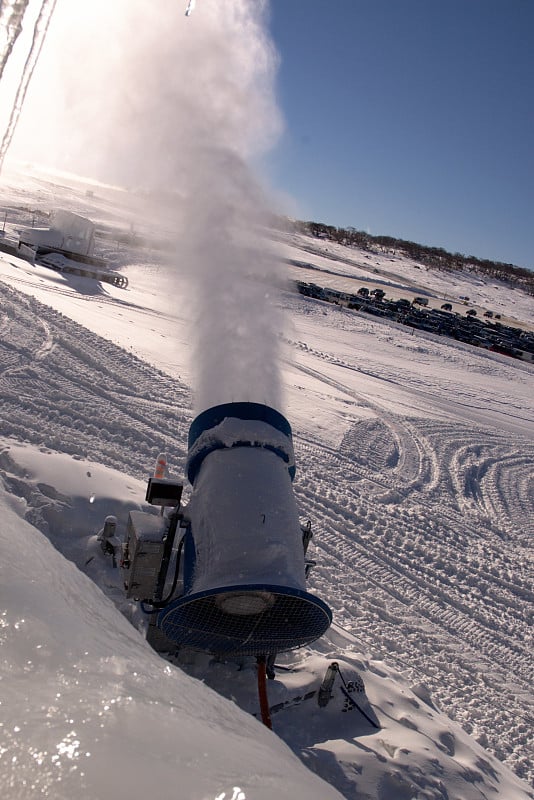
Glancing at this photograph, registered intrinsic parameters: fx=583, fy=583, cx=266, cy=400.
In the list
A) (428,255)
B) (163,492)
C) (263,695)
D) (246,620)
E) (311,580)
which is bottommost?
(311,580)

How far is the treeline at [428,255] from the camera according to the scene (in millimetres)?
74812

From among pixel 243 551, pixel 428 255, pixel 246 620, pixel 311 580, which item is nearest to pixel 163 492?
pixel 243 551

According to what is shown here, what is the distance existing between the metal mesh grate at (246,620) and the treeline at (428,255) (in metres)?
65.2

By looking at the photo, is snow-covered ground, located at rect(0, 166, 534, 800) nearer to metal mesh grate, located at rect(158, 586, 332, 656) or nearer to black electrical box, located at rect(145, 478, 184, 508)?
metal mesh grate, located at rect(158, 586, 332, 656)

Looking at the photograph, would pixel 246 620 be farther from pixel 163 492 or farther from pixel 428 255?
pixel 428 255

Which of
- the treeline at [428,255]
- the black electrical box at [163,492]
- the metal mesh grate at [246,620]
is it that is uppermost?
the treeline at [428,255]

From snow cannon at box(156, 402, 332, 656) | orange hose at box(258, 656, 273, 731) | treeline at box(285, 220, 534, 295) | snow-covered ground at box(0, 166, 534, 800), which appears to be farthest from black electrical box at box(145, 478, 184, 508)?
treeline at box(285, 220, 534, 295)

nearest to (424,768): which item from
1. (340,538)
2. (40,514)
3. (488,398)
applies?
(340,538)

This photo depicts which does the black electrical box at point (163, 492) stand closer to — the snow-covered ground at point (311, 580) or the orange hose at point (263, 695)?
the snow-covered ground at point (311, 580)

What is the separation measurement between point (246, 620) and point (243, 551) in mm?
572

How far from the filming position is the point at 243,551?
4250 mm

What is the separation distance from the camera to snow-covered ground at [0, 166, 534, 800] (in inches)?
67.9

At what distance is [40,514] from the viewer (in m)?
6.72

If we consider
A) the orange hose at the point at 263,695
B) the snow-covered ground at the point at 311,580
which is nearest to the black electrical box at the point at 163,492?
the snow-covered ground at the point at 311,580
